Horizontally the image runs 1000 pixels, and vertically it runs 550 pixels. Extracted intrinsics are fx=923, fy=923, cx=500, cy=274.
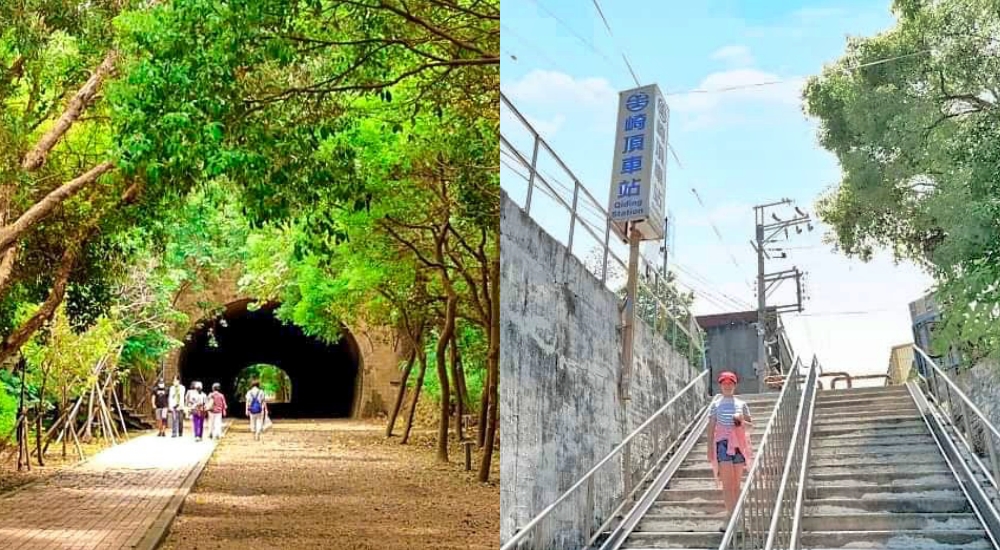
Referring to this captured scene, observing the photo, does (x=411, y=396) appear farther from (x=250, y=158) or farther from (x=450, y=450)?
(x=250, y=158)

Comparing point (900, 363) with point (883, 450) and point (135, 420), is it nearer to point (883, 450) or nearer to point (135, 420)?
point (883, 450)

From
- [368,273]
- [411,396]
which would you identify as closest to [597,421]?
[368,273]

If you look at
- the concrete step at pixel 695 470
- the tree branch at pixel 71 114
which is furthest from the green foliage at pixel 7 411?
the concrete step at pixel 695 470

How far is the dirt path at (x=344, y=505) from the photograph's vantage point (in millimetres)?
3598

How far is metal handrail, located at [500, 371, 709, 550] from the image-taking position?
2.63 m

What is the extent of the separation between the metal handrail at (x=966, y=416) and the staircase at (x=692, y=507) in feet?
1.71

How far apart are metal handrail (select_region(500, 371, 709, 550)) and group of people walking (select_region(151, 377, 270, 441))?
279 cm

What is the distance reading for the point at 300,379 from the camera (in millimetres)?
10227

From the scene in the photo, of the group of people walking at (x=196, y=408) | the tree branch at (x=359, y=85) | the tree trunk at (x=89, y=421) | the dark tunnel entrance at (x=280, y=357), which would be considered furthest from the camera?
the dark tunnel entrance at (x=280, y=357)

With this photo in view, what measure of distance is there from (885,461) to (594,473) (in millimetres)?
827

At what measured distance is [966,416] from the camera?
2555mm

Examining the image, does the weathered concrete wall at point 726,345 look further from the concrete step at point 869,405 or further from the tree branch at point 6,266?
the tree branch at point 6,266

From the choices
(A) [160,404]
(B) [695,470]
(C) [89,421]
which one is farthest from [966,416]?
(A) [160,404]

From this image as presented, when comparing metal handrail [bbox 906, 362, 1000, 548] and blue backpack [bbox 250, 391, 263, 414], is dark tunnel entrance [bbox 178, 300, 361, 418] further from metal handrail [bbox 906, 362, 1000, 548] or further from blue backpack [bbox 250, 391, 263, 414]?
metal handrail [bbox 906, 362, 1000, 548]
